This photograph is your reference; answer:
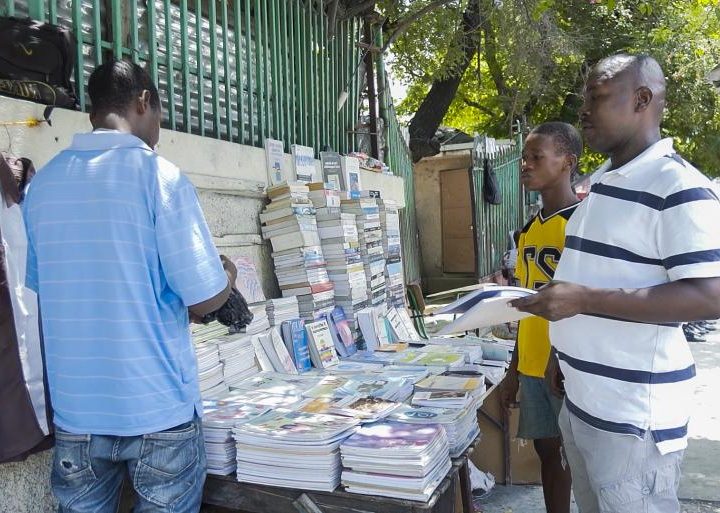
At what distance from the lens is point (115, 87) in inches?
74.6

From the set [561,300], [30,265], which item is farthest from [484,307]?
[30,265]

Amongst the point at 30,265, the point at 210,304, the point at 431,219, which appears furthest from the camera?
the point at 431,219

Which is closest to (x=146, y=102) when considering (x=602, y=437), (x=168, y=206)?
(x=168, y=206)

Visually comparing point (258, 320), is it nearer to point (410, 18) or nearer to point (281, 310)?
point (281, 310)

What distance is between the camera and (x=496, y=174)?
10.6 meters

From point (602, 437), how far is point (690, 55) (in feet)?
37.0

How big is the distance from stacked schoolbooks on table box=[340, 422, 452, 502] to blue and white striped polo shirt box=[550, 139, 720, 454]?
23.2 inches

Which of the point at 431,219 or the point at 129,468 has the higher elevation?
the point at 431,219

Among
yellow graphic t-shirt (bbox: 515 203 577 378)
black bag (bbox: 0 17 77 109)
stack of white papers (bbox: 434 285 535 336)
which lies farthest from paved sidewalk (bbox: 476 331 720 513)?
black bag (bbox: 0 17 77 109)

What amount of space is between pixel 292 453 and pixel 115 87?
1351 millimetres

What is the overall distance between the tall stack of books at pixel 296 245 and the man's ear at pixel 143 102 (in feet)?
5.80

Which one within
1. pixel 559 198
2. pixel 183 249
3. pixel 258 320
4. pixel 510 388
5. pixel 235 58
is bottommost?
pixel 510 388

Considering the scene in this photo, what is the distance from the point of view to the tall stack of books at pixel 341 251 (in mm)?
3912

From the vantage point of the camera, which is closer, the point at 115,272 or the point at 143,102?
the point at 115,272
